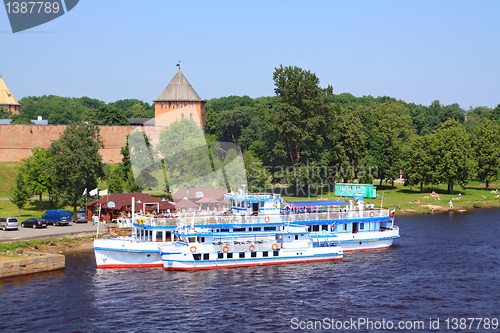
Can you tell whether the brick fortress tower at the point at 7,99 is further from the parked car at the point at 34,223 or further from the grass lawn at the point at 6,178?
the parked car at the point at 34,223

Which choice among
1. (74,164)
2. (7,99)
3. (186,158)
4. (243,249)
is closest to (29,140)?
(186,158)

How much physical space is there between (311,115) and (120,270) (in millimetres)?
59795

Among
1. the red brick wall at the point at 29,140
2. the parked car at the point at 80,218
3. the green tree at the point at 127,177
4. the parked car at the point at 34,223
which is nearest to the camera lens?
the parked car at the point at 34,223

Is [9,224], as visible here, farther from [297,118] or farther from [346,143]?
[346,143]

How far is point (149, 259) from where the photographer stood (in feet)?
168

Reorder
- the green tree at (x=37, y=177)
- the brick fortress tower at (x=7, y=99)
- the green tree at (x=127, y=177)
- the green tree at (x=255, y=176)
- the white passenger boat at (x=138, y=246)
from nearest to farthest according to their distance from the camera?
the white passenger boat at (x=138, y=246), the green tree at (x=37, y=177), the green tree at (x=127, y=177), the green tree at (x=255, y=176), the brick fortress tower at (x=7, y=99)

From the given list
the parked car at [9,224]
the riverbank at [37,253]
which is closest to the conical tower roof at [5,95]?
the parked car at [9,224]

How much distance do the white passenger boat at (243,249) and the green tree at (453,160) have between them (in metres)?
57.5

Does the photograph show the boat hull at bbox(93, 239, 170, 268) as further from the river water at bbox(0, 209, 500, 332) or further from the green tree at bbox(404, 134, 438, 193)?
the green tree at bbox(404, 134, 438, 193)

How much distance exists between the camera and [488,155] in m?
115

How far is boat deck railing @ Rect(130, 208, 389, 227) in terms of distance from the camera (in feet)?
171

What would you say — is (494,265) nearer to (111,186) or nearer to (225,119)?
(111,186)

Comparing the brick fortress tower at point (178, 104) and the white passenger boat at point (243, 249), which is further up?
the brick fortress tower at point (178, 104)

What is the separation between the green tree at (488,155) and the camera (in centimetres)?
11400
